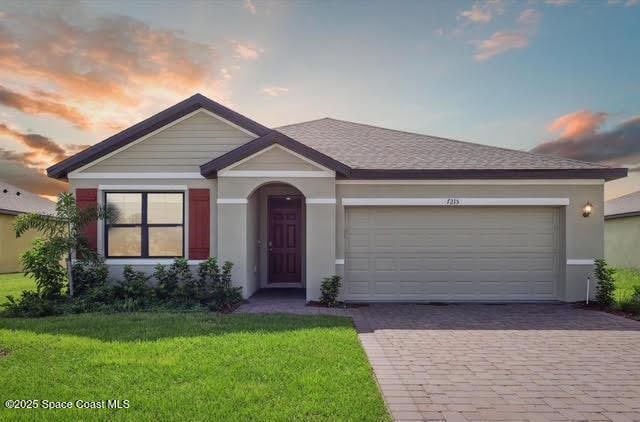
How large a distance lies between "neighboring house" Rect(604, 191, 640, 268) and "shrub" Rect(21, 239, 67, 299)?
23.1 m

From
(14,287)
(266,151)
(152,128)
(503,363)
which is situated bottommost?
(14,287)

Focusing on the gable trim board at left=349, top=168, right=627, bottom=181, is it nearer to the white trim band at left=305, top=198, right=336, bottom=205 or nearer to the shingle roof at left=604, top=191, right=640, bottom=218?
the white trim band at left=305, top=198, right=336, bottom=205

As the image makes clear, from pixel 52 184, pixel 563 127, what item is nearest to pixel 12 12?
pixel 52 184

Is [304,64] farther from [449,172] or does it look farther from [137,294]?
[137,294]

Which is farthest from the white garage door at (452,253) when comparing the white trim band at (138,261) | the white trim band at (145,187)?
the white trim band at (138,261)

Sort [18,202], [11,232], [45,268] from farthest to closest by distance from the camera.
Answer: [18,202], [11,232], [45,268]

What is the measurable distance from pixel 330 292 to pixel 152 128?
20.0 ft

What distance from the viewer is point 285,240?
1181 centimetres

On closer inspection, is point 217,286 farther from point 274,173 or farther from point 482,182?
point 482,182

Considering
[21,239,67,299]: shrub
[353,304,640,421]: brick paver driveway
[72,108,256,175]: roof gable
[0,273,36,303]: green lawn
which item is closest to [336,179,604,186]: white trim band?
[353,304,640,421]: brick paver driveway

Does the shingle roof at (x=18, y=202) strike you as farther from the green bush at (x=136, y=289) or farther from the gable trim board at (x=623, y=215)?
the gable trim board at (x=623, y=215)

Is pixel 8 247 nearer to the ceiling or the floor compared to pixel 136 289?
nearer to the ceiling

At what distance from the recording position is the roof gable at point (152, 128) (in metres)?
9.73

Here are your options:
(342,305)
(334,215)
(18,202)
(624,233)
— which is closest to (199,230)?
(334,215)
